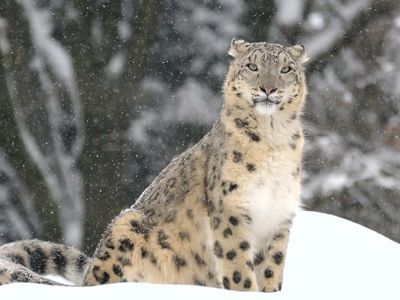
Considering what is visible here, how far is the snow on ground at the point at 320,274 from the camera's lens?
23.0 feet

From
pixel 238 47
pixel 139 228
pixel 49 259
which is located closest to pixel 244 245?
pixel 139 228

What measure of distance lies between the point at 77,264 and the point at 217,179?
1.56 m

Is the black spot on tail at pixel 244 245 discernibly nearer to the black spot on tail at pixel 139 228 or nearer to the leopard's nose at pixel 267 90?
the black spot on tail at pixel 139 228

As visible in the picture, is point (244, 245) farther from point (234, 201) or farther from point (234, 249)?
point (234, 201)

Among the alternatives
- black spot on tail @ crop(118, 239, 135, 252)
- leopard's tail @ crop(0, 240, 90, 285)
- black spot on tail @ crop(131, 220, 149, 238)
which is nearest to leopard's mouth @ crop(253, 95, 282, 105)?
black spot on tail @ crop(131, 220, 149, 238)

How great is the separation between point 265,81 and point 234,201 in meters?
0.81

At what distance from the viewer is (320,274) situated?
380 inches

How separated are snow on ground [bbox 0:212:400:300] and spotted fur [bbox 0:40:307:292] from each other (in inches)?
18.7

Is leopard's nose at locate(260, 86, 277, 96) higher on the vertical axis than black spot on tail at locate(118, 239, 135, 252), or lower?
higher

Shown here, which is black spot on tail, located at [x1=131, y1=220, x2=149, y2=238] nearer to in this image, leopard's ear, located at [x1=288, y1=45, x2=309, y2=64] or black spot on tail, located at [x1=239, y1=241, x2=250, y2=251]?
black spot on tail, located at [x1=239, y1=241, x2=250, y2=251]

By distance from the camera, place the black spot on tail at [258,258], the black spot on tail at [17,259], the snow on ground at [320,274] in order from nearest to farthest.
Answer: the snow on ground at [320,274] < the black spot on tail at [258,258] < the black spot on tail at [17,259]

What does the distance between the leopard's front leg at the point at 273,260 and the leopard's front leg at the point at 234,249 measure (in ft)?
Answer: 0.75

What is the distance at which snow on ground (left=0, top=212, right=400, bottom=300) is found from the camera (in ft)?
23.0

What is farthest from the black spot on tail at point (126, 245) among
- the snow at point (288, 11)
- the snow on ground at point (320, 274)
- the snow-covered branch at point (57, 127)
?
the snow at point (288, 11)
